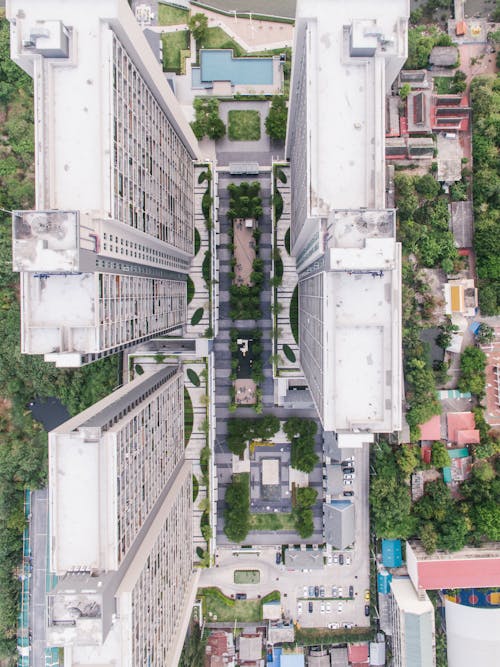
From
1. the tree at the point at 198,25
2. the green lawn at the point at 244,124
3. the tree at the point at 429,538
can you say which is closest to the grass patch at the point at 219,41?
the tree at the point at 198,25

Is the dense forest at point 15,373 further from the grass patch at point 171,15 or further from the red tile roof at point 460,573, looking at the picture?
the red tile roof at point 460,573

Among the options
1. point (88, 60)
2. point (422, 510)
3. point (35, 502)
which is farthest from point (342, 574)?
point (88, 60)

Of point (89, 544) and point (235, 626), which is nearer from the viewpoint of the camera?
point (89, 544)

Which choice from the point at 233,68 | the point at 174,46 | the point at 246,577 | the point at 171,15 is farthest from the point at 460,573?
the point at 171,15

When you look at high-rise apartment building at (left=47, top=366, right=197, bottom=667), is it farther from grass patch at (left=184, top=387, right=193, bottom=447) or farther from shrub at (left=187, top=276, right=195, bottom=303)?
shrub at (left=187, top=276, right=195, bottom=303)

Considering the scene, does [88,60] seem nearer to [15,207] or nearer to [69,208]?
[69,208]

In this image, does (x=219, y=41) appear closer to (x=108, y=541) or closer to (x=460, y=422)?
(x=460, y=422)
